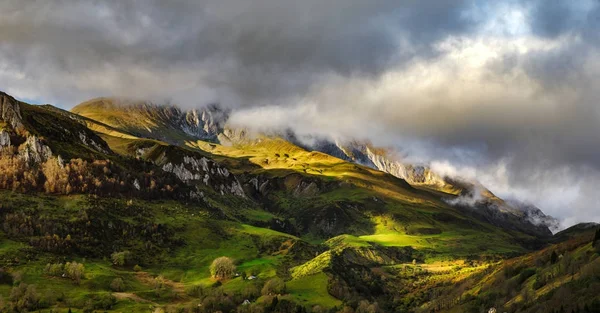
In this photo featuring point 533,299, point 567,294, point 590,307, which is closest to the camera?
point 590,307

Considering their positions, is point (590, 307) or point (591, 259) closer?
point (590, 307)

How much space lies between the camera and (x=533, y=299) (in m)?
188

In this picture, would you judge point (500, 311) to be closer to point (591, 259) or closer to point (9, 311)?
point (591, 259)

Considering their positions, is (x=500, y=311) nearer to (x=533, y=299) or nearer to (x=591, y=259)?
(x=533, y=299)

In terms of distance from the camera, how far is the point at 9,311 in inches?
7844

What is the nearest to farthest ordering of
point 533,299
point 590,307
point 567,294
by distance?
point 590,307, point 567,294, point 533,299

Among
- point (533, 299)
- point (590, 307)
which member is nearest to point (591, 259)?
point (533, 299)

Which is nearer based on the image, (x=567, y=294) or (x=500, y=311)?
(x=567, y=294)

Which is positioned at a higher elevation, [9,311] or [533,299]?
[533,299]

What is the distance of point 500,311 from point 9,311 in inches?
7482

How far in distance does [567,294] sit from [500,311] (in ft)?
118

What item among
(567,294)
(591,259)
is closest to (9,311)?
(567,294)

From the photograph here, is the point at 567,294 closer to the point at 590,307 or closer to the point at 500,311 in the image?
the point at 590,307

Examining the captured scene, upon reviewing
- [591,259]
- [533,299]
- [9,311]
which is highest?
[591,259]
